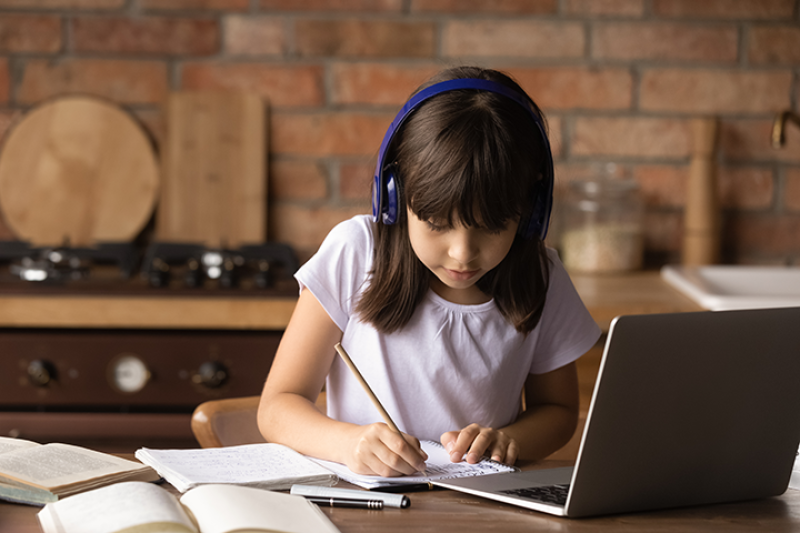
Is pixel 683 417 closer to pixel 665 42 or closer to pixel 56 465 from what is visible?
pixel 56 465

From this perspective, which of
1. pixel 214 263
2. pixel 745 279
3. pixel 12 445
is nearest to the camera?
pixel 12 445

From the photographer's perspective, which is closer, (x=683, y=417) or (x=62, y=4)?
(x=683, y=417)

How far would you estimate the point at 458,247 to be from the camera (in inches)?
34.7

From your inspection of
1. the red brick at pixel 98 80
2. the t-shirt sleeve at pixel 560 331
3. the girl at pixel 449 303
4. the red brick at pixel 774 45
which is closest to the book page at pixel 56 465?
the girl at pixel 449 303

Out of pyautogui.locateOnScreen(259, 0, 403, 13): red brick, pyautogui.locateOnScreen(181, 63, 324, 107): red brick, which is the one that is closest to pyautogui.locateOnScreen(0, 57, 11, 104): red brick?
pyautogui.locateOnScreen(181, 63, 324, 107): red brick

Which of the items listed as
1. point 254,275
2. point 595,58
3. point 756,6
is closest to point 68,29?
point 254,275

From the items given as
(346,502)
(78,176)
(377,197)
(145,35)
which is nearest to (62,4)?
(145,35)

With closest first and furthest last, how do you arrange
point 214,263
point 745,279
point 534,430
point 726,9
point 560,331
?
point 534,430 → point 560,331 → point 214,263 → point 745,279 → point 726,9

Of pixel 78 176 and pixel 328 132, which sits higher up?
pixel 328 132

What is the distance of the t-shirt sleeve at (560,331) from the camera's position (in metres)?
1.14

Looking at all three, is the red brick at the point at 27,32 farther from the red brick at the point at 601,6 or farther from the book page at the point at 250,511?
the book page at the point at 250,511

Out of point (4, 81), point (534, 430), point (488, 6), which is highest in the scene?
point (488, 6)

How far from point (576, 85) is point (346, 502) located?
155 centimetres

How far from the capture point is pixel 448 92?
0.94m
